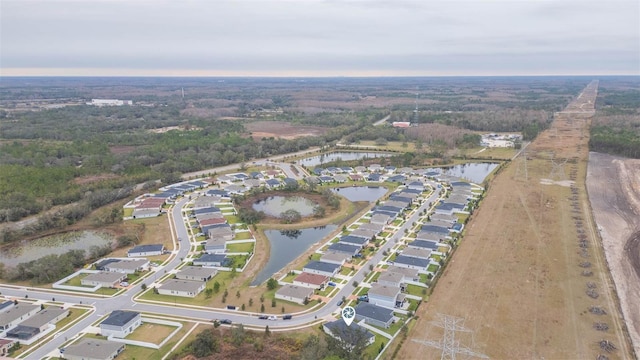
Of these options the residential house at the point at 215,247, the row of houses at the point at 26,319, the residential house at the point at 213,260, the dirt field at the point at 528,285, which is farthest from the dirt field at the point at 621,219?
the row of houses at the point at 26,319

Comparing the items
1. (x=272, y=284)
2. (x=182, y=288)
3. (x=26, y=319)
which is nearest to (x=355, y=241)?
(x=272, y=284)

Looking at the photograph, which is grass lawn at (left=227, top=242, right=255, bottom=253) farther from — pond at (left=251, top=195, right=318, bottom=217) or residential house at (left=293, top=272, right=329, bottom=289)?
pond at (left=251, top=195, right=318, bottom=217)

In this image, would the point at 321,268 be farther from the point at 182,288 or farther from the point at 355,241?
the point at 182,288

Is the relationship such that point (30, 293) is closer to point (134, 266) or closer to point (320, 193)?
point (134, 266)

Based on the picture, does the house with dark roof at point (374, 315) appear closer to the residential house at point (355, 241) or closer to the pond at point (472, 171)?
the residential house at point (355, 241)

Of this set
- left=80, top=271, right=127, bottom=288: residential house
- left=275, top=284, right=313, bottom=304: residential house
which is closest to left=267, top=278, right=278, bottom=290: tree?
left=275, top=284, right=313, bottom=304: residential house

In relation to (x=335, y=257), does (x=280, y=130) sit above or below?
above
